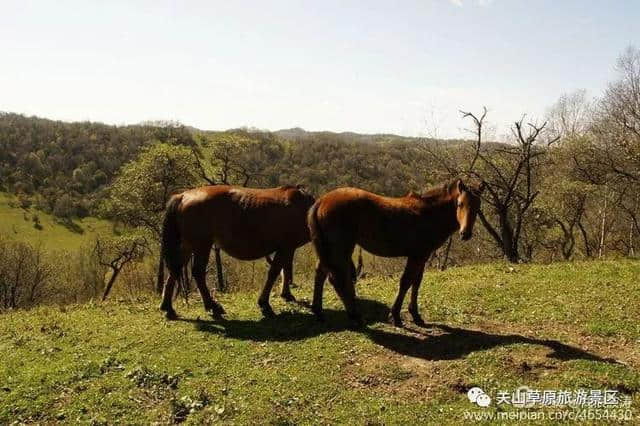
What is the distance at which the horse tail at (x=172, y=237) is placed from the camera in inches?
424

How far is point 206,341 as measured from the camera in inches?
359

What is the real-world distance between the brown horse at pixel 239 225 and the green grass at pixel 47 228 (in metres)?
59.2

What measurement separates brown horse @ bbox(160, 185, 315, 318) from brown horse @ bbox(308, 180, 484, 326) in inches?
62.0

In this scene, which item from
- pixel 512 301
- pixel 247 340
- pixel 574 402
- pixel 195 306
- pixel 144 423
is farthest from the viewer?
pixel 195 306

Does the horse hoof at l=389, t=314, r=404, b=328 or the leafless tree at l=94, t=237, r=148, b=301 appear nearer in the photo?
the horse hoof at l=389, t=314, r=404, b=328

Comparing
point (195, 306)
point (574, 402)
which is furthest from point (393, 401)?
point (195, 306)

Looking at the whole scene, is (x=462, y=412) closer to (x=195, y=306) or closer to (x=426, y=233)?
(x=426, y=233)

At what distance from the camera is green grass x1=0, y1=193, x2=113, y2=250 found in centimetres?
6569

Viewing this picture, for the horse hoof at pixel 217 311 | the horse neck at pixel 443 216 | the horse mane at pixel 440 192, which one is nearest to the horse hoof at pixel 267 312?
the horse hoof at pixel 217 311

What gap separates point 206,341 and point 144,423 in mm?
2737

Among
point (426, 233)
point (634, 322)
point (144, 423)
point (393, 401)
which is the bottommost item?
point (144, 423)

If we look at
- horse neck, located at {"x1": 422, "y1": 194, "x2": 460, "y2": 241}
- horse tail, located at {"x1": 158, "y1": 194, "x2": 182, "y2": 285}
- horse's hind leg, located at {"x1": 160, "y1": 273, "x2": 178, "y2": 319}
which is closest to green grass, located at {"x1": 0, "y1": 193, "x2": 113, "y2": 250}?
horse's hind leg, located at {"x1": 160, "y1": 273, "x2": 178, "y2": 319}

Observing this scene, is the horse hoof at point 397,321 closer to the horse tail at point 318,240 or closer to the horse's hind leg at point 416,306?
the horse's hind leg at point 416,306

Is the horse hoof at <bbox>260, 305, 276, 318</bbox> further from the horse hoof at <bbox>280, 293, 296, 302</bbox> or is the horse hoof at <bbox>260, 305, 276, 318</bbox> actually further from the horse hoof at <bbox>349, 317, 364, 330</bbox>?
the horse hoof at <bbox>349, 317, 364, 330</bbox>
